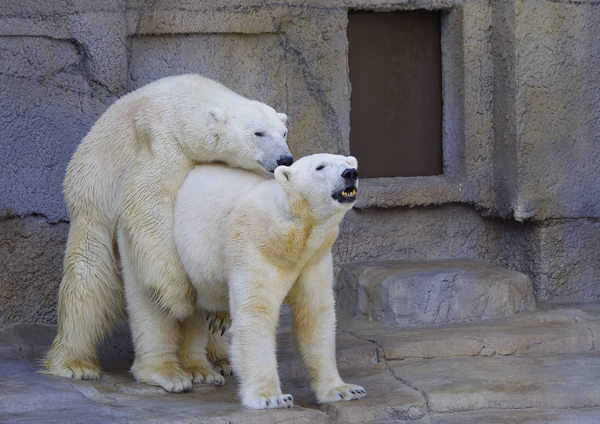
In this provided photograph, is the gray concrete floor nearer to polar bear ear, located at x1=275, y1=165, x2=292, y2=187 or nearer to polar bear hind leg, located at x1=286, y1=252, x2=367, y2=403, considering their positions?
polar bear hind leg, located at x1=286, y1=252, x2=367, y2=403

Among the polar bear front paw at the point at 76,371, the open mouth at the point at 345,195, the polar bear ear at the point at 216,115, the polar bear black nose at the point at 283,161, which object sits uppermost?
the polar bear ear at the point at 216,115

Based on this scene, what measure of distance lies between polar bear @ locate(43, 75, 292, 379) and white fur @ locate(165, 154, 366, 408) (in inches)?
5.7

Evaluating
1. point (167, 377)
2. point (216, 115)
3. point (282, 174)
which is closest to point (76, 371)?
point (167, 377)

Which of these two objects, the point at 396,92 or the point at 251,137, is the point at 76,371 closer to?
the point at 251,137

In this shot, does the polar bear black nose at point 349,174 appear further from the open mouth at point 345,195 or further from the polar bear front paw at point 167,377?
the polar bear front paw at point 167,377

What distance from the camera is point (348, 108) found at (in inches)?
191

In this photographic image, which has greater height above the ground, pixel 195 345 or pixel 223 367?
pixel 195 345

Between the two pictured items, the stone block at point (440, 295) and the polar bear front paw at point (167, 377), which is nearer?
the polar bear front paw at point (167, 377)

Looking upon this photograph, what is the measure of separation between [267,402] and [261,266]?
1.68 ft

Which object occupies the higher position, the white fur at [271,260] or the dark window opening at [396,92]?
the dark window opening at [396,92]

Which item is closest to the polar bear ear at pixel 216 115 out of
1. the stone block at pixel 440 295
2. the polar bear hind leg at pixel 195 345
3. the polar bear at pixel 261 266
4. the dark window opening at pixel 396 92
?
the polar bear at pixel 261 266

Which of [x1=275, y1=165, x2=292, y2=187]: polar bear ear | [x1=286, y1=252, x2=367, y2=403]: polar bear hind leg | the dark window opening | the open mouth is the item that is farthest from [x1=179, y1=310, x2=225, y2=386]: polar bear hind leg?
the dark window opening

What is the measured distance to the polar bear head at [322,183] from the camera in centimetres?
298

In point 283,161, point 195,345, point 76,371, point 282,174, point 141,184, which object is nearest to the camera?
point 282,174
